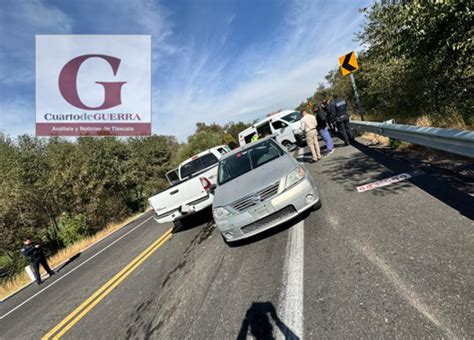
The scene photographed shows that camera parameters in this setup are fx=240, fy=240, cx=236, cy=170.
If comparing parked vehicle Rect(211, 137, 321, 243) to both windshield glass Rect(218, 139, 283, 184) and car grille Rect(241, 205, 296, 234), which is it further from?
windshield glass Rect(218, 139, 283, 184)

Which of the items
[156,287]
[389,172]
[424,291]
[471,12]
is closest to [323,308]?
[424,291]

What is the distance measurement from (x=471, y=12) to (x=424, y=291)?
4.84 m

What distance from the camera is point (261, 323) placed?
2543 millimetres

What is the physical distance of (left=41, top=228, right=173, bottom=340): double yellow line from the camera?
396 cm

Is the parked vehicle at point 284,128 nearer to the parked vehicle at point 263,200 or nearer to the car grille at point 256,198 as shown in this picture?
the parked vehicle at point 263,200

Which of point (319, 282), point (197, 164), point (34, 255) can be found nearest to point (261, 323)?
point (319, 282)

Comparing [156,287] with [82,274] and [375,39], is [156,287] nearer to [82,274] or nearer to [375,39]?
[82,274]

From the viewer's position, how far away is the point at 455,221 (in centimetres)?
315

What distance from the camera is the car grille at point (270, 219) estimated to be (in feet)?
13.1

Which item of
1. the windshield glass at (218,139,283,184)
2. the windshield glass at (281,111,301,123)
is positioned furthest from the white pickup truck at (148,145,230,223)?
the windshield glass at (281,111,301,123)

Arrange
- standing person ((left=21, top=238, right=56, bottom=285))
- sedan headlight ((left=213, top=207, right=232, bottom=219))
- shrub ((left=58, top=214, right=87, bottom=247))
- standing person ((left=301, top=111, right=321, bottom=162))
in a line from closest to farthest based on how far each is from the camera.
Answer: sedan headlight ((left=213, top=207, right=232, bottom=219)), standing person ((left=21, top=238, right=56, bottom=285)), standing person ((left=301, top=111, right=321, bottom=162)), shrub ((left=58, top=214, right=87, bottom=247))

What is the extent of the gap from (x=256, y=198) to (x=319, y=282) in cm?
158

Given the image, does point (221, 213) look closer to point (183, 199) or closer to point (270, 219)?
point (270, 219)

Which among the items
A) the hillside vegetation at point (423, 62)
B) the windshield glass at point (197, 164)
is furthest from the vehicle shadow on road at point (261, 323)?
the windshield glass at point (197, 164)
